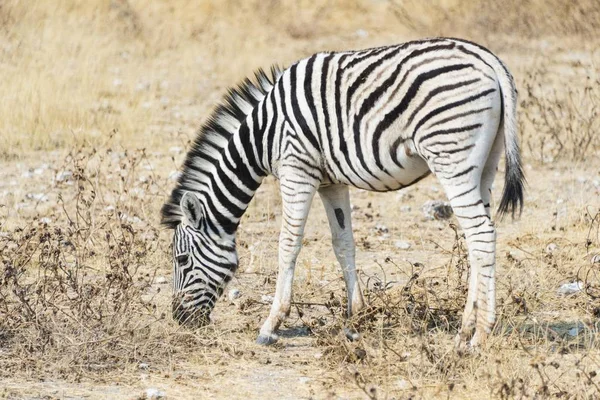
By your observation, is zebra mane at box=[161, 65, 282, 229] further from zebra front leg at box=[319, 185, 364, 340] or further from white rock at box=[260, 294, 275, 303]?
white rock at box=[260, 294, 275, 303]

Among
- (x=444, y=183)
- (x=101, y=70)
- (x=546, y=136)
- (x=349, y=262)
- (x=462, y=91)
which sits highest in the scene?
(x=101, y=70)

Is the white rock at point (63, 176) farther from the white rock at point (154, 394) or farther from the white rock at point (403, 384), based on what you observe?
the white rock at point (403, 384)

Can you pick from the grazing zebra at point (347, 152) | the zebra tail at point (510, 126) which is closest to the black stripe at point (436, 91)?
the grazing zebra at point (347, 152)

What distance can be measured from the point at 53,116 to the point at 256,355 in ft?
23.9

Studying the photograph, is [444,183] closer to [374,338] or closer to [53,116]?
[374,338]

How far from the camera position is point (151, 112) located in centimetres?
1409

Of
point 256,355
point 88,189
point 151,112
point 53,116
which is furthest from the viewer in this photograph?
point 151,112

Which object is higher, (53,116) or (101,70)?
(101,70)

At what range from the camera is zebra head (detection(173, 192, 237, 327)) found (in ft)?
22.5

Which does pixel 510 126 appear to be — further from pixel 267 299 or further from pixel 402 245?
pixel 402 245

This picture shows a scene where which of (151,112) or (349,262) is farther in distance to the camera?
(151,112)

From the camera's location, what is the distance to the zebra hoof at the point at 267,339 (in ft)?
22.1

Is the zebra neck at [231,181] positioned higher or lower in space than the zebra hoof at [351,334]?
higher

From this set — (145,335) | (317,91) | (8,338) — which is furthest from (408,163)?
(8,338)
